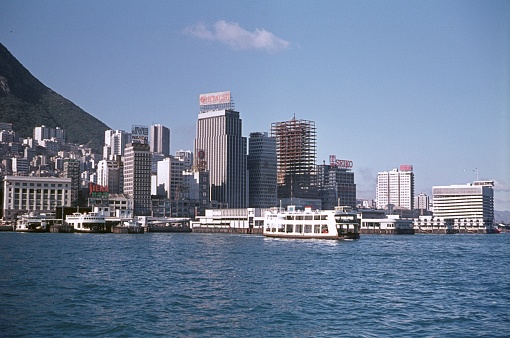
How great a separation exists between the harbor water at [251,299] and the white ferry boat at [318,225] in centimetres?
5578

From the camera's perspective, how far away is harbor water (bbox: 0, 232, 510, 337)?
31641mm

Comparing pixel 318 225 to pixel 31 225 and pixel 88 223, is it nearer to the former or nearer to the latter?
pixel 88 223

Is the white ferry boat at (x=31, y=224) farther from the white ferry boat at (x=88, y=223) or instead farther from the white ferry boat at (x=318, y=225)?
the white ferry boat at (x=318, y=225)

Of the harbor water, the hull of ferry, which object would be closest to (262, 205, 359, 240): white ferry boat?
the harbor water

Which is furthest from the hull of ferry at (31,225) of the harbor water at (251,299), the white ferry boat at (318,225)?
the harbor water at (251,299)

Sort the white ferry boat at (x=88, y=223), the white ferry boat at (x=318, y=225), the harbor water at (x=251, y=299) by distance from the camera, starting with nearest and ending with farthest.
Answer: the harbor water at (x=251, y=299), the white ferry boat at (x=318, y=225), the white ferry boat at (x=88, y=223)

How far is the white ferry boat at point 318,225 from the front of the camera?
121012 mm

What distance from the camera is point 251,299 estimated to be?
40281 mm

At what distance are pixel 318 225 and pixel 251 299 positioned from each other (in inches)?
3297

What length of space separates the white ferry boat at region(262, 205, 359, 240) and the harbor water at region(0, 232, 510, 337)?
55.8 m

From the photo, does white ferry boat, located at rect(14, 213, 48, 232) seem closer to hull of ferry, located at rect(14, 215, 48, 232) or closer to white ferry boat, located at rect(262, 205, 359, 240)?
hull of ferry, located at rect(14, 215, 48, 232)

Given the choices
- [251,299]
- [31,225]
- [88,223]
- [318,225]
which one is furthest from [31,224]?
[251,299]

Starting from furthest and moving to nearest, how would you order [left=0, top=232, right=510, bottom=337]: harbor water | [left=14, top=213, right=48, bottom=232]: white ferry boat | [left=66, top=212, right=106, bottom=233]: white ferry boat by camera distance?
A: [left=14, top=213, right=48, bottom=232]: white ferry boat < [left=66, top=212, right=106, bottom=233]: white ferry boat < [left=0, top=232, right=510, bottom=337]: harbor water

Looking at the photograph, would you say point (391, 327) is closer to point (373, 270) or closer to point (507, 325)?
point (507, 325)
